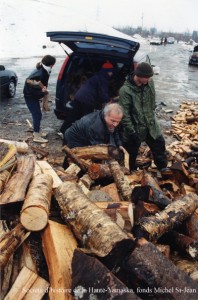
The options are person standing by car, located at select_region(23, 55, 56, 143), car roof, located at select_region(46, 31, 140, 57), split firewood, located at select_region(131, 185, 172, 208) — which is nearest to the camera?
split firewood, located at select_region(131, 185, 172, 208)

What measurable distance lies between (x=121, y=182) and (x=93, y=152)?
0.88 m

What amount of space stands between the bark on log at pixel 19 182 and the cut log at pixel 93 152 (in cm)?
108

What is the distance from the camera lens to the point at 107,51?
7.29 m

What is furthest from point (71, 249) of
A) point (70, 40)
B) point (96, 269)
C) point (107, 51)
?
point (107, 51)

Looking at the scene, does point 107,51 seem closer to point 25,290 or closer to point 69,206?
point 69,206

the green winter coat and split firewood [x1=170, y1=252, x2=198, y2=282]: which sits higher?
the green winter coat

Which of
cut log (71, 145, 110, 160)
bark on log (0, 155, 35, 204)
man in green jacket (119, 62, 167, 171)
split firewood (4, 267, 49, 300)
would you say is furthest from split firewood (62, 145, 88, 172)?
split firewood (4, 267, 49, 300)

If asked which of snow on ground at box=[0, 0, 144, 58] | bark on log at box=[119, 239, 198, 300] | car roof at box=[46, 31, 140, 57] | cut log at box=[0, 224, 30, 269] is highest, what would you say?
car roof at box=[46, 31, 140, 57]

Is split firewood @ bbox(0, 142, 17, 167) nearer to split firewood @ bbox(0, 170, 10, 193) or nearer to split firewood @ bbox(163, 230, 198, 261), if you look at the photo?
split firewood @ bbox(0, 170, 10, 193)

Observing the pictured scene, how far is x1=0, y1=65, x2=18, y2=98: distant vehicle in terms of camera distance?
1044 centimetres

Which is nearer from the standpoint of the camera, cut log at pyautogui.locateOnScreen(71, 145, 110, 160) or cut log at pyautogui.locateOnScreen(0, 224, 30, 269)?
cut log at pyautogui.locateOnScreen(0, 224, 30, 269)

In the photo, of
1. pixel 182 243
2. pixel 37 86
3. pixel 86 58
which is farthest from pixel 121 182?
pixel 86 58

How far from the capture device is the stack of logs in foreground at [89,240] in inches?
95.9

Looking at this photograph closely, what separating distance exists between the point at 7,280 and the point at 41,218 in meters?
0.60
